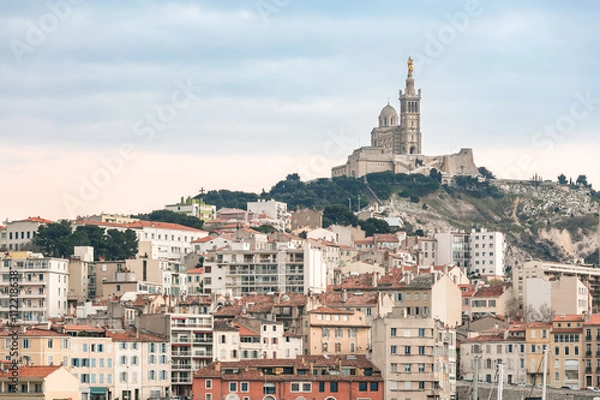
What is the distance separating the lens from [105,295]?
132 meters

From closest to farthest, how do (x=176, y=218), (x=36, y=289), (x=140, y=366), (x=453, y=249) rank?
(x=140, y=366) → (x=36, y=289) → (x=453, y=249) → (x=176, y=218)

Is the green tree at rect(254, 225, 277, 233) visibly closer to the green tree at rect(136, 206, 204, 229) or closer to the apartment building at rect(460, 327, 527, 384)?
the green tree at rect(136, 206, 204, 229)

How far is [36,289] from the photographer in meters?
128

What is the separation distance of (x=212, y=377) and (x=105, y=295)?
3950 cm

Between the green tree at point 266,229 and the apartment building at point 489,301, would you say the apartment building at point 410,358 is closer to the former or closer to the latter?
the apartment building at point 489,301

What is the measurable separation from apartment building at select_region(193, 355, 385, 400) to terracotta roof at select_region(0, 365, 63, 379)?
904cm

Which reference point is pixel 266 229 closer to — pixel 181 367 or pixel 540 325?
pixel 540 325

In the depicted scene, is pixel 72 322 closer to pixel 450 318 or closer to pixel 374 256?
pixel 450 318

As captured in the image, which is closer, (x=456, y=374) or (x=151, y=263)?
(x=456, y=374)

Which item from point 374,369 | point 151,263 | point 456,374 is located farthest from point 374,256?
point 374,369

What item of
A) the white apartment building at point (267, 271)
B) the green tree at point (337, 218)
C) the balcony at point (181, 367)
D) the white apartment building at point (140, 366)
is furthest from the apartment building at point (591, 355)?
the green tree at point (337, 218)

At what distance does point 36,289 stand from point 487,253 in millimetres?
69442

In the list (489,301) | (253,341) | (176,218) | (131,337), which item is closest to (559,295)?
(489,301)

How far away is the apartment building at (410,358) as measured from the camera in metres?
94.2
